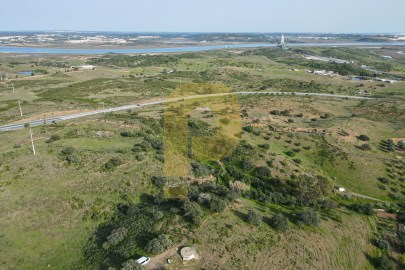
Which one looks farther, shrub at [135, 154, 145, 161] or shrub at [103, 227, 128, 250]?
shrub at [135, 154, 145, 161]

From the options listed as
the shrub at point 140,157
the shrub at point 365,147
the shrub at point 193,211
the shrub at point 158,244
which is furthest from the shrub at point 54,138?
the shrub at point 365,147

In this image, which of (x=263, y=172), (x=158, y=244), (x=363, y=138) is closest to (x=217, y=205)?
(x=158, y=244)

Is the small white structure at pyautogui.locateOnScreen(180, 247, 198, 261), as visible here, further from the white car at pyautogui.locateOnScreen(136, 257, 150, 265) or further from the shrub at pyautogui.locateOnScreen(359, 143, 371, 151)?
the shrub at pyautogui.locateOnScreen(359, 143, 371, 151)

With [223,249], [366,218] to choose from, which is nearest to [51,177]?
[223,249]

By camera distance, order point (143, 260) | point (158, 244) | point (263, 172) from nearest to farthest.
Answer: point (143, 260), point (158, 244), point (263, 172)

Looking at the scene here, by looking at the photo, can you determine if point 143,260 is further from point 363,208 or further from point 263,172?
point 363,208

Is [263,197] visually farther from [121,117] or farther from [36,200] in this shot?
[121,117]

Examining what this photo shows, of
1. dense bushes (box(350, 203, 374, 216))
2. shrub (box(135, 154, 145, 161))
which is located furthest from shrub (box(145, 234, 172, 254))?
dense bushes (box(350, 203, 374, 216))
